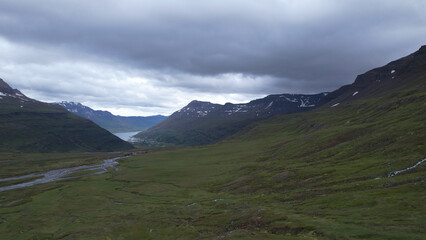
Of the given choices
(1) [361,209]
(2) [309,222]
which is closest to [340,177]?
(1) [361,209]

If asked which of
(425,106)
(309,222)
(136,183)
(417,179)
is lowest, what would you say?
(136,183)

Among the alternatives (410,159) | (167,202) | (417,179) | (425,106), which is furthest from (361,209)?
(425,106)

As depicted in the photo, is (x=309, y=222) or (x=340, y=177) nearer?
(x=309, y=222)

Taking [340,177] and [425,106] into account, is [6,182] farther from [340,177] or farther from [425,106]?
[425,106]

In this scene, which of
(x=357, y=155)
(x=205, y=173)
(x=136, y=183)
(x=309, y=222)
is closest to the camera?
(x=309, y=222)

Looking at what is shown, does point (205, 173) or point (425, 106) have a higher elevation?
point (425, 106)

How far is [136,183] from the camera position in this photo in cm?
13112

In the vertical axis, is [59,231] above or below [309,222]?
below

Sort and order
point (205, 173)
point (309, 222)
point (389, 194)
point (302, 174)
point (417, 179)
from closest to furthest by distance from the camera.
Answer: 1. point (309, 222)
2. point (389, 194)
3. point (417, 179)
4. point (302, 174)
5. point (205, 173)

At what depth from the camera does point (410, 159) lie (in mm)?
66625

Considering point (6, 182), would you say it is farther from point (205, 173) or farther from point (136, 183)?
point (205, 173)

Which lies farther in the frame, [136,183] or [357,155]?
[136,183]

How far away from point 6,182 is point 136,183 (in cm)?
7228

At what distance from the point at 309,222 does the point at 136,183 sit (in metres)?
105
